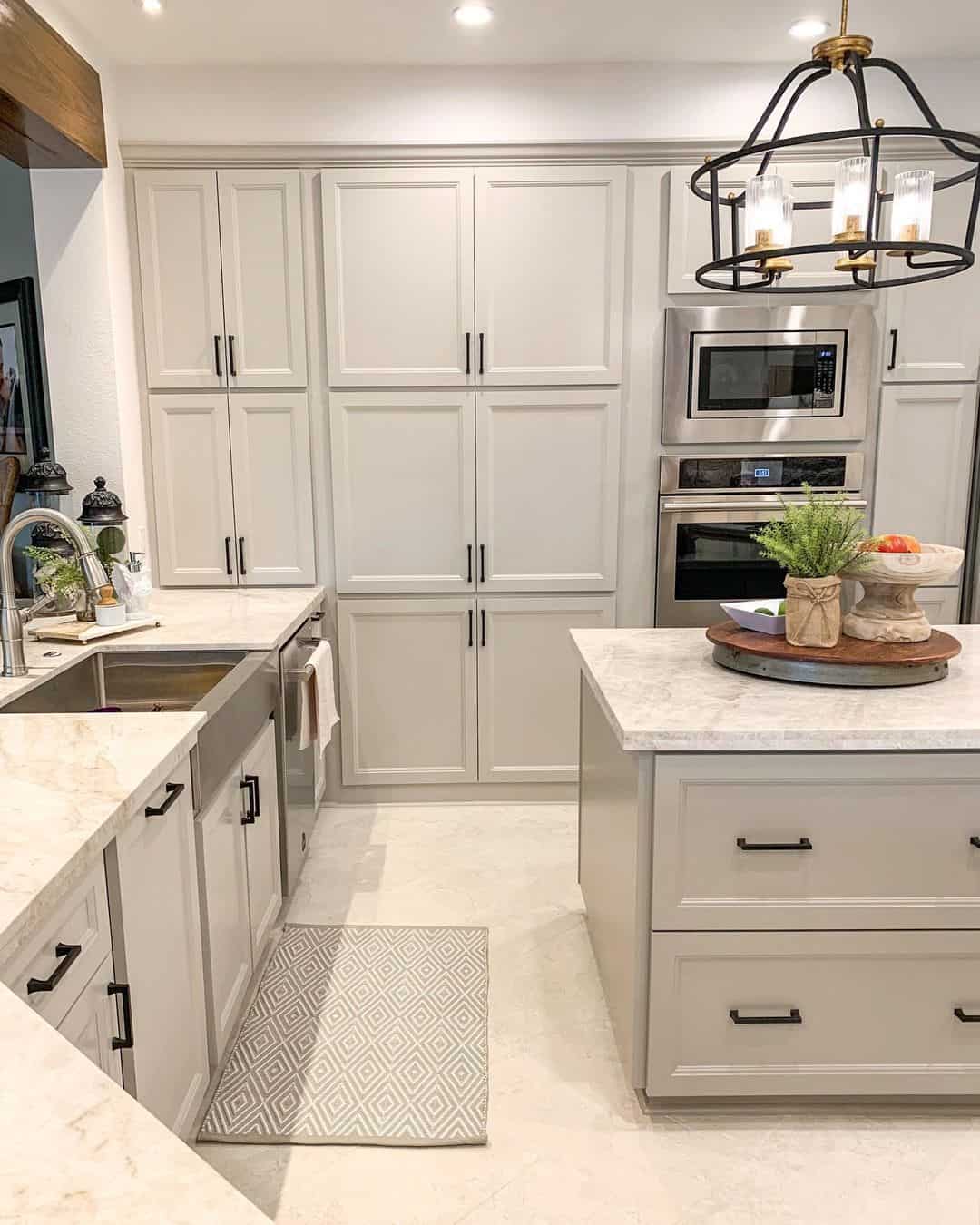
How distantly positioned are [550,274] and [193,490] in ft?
5.12

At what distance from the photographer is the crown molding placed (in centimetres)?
334

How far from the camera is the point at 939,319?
3.45 metres

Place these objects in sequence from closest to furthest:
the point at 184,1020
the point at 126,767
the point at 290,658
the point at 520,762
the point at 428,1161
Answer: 1. the point at 126,767
2. the point at 184,1020
3. the point at 428,1161
4. the point at 290,658
5. the point at 520,762

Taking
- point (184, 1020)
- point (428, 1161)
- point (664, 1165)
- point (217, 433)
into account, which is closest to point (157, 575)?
point (217, 433)

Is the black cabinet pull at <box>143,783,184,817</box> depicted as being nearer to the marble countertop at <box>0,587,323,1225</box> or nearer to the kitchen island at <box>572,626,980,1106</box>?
the marble countertop at <box>0,587,323,1225</box>

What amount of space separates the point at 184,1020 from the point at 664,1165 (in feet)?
3.29

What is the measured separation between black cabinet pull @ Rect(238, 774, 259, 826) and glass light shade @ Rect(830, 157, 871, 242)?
1747 mm

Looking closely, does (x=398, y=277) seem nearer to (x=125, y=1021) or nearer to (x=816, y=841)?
(x=816, y=841)

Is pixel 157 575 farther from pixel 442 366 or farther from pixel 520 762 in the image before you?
pixel 520 762

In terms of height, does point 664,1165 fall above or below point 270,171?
below

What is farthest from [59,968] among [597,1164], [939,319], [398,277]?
[939,319]

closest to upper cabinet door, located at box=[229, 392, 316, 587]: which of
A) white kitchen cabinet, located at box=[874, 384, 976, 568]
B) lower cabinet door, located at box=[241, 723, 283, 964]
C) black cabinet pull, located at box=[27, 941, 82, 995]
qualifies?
lower cabinet door, located at box=[241, 723, 283, 964]

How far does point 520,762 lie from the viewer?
3762 mm

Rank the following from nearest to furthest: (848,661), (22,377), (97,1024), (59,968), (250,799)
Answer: (59,968), (97,1024), (848,661), (250,799), (22,377)
